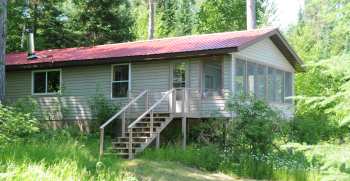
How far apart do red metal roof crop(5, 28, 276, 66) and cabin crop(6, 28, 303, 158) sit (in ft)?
0.12

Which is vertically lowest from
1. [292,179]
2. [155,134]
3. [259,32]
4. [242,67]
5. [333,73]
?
[292,179]

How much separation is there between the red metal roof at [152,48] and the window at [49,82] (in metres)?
0.60

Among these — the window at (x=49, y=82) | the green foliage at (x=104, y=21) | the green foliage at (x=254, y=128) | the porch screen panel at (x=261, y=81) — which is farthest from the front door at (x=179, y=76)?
the green foliage at (x=104, y=21)

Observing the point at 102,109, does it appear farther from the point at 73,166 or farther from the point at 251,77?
the point at 73,166

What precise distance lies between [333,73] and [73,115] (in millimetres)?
16226

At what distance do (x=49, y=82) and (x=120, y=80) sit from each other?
139 inches

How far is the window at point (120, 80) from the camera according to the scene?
19.2 m

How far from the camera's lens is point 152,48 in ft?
62.8

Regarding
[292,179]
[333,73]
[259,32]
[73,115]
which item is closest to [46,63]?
[73,115]

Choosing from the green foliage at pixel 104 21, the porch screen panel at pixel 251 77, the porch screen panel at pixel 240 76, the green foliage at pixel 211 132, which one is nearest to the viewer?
the green foliage at pixel 211 132

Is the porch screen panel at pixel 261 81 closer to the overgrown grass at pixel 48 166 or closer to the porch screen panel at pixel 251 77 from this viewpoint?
the porch screen panel at pixel 251 77

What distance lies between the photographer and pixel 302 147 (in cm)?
461

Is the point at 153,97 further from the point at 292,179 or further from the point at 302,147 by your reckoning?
the point at 302,147

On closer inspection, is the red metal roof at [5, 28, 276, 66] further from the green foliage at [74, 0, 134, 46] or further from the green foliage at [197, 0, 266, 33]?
the green foliage at [197, 0, 266, 33]
